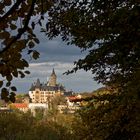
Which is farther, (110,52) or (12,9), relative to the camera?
(110,52)

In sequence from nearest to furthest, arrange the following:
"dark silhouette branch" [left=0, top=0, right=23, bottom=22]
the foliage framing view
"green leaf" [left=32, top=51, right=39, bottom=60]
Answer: "dark silhouette branch" [left=0, top=0, right=23, bottom=22], "green leaf" [left=32, top=51, right=39, bottom=60], the foliage framing view

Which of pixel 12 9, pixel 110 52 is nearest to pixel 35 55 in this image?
pixel 12 9

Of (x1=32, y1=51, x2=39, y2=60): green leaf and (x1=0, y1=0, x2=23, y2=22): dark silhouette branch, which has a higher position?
(x1=0, y1=0, x2=23, y2=22): dark silhouette branch

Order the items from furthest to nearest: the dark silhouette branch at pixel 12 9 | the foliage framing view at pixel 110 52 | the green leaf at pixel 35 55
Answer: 1. the foliage framing view at pixel 110 52
2. the green leaf at pixel 35 55
3. the dark silhouette branch at pixel 12 9

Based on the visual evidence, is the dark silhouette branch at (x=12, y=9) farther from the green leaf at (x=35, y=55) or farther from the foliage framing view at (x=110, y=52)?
the foliage framing view at (x=110, y=52)

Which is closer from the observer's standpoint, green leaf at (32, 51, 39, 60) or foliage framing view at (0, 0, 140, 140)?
green leaf at (32, 51, 39, 60)

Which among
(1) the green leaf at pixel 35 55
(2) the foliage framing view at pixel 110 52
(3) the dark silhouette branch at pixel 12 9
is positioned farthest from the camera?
(2) the foliage framing view at pixel 110 52

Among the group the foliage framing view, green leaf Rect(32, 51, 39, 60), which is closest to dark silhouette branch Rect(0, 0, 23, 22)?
green leaf Rect(32, 51, 39, 60)

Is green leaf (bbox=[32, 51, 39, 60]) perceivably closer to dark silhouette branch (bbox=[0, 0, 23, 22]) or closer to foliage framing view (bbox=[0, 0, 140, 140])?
dark silhouette branch (bbox=[0, 0, 23, 22])

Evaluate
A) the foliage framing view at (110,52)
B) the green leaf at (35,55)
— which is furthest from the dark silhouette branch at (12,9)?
the foliage framing view at (110,52)

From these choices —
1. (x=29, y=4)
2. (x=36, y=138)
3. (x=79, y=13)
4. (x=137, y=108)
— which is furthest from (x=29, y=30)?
(x=36, y=138)

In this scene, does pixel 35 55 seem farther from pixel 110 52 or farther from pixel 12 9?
pixel 110 52

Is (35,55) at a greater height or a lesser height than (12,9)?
lesser

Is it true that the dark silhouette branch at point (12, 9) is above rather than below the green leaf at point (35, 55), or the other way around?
above
